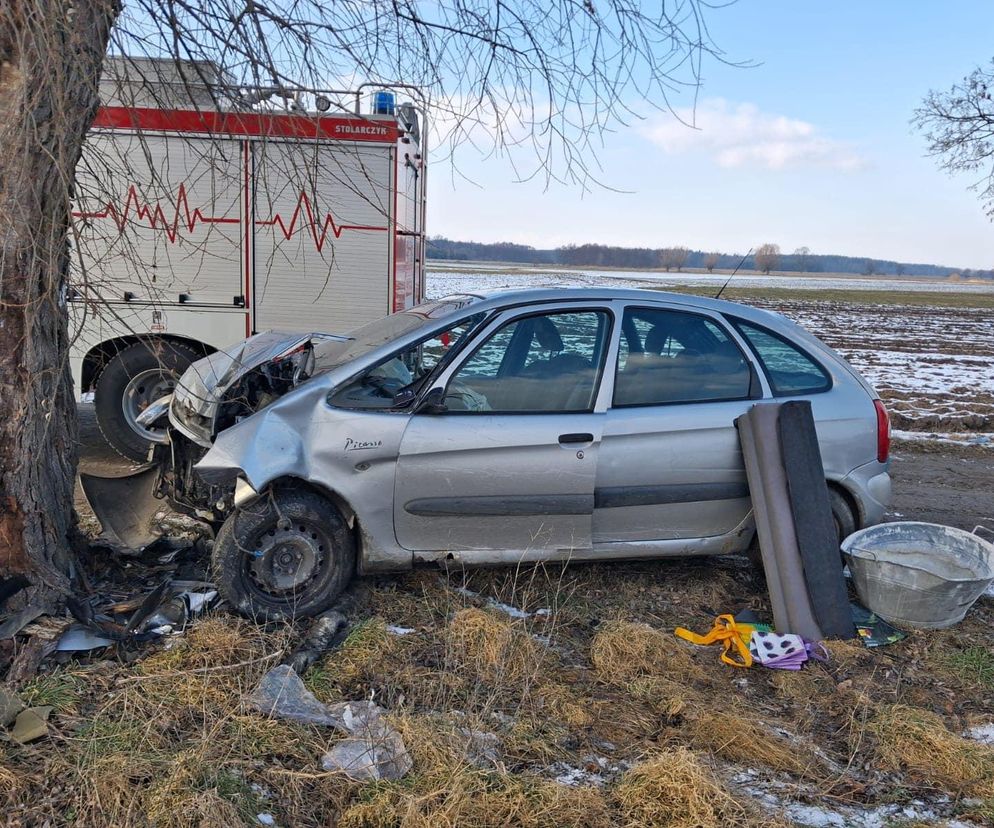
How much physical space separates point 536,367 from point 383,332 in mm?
972

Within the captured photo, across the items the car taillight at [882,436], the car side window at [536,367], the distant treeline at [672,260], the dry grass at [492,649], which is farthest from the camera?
the distant treeline at [672,260]

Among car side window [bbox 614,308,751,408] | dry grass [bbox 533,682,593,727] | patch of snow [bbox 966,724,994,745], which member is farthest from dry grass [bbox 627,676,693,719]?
car side window [bbox 614,308,751,408]

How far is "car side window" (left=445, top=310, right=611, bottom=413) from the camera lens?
468cm

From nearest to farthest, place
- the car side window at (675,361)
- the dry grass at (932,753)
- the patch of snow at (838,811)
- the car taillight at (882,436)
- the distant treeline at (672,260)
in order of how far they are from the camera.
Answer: the patch of snow at (838,811) → the dry grass at (932,753) → the car side window at (675,361) → the car taillight at (882,436) → the distant treeline at (672,260)

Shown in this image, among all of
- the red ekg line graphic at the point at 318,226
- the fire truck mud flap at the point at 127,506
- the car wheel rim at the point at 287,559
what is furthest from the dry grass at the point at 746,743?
the red ekg line graphic at the point at 318,226

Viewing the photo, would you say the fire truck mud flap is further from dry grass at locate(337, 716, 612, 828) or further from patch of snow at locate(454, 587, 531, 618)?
dry grass at locate(337, 716, 612, 828)

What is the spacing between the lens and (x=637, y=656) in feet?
13.9

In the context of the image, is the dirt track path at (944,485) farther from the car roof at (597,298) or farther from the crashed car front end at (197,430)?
the crashed car front end at (197,430)

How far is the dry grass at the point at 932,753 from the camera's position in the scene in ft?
11.1

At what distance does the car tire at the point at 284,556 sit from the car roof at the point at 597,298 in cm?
141

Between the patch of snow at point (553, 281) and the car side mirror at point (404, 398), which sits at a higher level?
the patch of snow at point (553, 281)

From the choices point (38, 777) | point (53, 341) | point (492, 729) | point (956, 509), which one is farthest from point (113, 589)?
point (956, 509)

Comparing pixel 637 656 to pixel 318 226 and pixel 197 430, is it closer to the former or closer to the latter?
pixel 197 430

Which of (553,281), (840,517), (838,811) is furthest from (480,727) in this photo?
(553,281)
